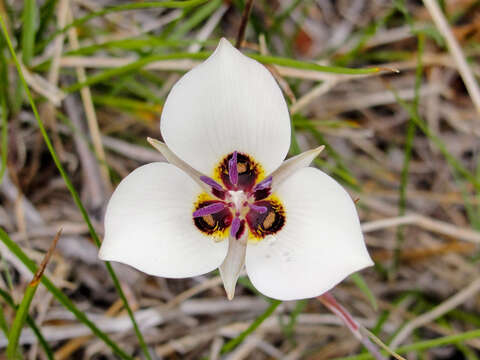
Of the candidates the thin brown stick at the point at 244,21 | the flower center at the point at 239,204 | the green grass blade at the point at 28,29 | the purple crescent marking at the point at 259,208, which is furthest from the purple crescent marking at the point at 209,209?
the green grass blade at the point at 28,29

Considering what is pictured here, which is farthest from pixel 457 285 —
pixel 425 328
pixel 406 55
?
pixel 406 55

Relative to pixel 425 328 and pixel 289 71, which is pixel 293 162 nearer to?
pixel 289 71

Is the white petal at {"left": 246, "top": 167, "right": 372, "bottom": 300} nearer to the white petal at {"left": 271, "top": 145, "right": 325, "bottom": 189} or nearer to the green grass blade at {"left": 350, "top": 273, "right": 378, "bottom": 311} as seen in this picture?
the white petal at {"left": 271, "top": 145, "right": 325, "bottom": 189}

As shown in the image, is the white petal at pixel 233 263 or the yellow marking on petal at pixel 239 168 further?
the yellow marking on petal at pixel 239 168

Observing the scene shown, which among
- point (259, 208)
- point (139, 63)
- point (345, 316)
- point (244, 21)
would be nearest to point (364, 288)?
point (345, 316)

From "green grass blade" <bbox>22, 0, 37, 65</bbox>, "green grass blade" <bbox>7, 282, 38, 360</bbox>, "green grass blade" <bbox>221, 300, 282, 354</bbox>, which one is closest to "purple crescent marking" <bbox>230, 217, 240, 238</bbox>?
"green grass blade" <bbox>221, 300, 282, 354</bbox>

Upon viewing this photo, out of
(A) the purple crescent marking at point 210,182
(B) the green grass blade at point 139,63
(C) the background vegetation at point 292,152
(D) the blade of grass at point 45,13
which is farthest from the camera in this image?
(C) the background vegetation at point 292,152

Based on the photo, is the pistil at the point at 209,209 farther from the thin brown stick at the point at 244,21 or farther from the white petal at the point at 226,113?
the thin brown stick at the point at 244,21
